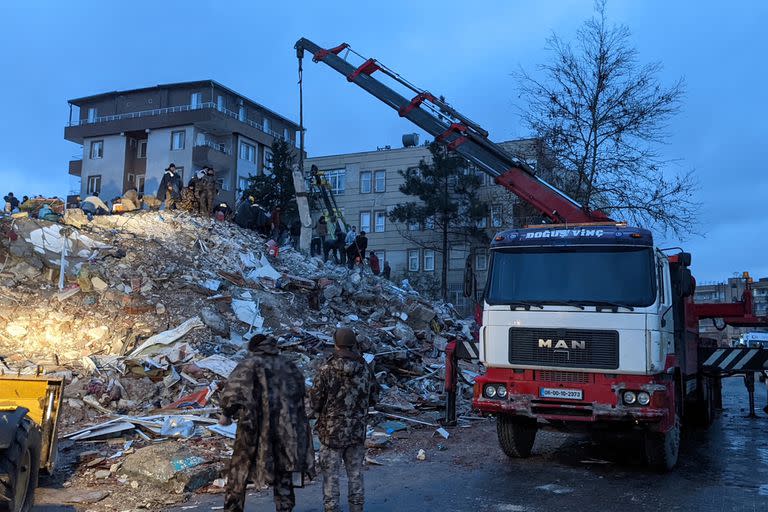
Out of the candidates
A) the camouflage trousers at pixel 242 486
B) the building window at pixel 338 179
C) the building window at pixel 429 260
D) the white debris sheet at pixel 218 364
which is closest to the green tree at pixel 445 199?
the building window at pixel 429 260

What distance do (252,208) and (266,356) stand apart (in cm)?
1643

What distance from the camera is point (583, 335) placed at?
8.04m

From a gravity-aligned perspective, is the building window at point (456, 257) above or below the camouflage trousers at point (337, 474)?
above

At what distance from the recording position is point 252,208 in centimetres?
2142

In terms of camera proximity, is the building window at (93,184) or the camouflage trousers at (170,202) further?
the building window at (93,184)

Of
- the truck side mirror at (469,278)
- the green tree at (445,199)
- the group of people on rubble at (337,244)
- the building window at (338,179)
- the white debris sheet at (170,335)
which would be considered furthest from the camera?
the building window at (338,179)

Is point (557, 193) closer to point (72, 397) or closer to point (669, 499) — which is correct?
point (669, 499)

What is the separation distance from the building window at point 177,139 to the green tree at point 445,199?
15.5 meters

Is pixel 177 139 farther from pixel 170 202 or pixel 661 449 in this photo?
pixel 661 449

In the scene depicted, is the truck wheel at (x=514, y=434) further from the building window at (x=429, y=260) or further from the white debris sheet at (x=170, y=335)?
the building window at (x=429, y=260)

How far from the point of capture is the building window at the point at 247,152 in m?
49.4

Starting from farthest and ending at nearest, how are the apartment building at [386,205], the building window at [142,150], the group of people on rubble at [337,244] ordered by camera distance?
the building window at [142,150] → the apartment building at [386,205] → the group of people on rubble at [337,244]

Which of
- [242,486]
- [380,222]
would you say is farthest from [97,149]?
[242,486]

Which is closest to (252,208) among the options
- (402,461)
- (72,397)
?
(72,397)
